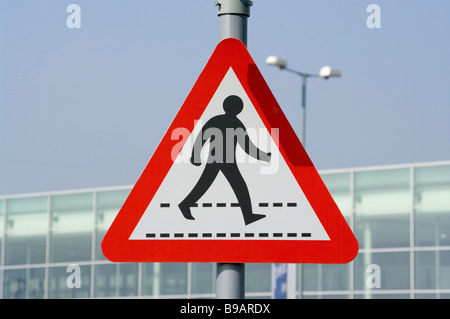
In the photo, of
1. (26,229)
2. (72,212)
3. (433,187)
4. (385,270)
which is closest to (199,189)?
(433,187)

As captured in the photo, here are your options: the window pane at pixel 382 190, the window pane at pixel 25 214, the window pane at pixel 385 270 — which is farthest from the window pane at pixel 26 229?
the window pane at pixel 385 270

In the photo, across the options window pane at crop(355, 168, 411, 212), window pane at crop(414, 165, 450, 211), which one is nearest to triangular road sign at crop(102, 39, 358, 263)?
window pane at crop(414, 165, 450, 211)

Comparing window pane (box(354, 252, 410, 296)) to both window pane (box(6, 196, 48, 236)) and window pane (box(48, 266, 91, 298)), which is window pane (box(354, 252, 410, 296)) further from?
window pane (box(6, 196, 48, 236))

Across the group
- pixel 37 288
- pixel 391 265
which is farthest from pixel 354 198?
pixel 37 288

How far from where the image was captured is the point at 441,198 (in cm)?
2767

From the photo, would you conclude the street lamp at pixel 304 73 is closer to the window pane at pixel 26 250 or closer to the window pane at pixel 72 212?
the window pane at pixel 72 212

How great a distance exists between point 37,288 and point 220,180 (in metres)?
32.0

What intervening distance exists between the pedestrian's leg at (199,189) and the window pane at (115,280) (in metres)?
29.4

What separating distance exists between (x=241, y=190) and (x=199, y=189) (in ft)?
0.49

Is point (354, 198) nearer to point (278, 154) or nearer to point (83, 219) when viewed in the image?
point (83, 219)

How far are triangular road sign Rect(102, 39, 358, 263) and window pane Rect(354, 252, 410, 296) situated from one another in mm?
23689

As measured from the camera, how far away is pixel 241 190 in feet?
11.3

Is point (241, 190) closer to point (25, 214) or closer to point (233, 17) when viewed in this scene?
point (233, 17)

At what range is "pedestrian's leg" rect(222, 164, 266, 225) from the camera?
3.43 meters
